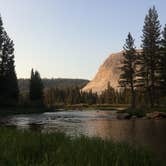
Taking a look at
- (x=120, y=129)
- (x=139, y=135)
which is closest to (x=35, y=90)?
(x=120, y=129)

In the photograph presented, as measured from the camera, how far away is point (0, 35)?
65.8 meters

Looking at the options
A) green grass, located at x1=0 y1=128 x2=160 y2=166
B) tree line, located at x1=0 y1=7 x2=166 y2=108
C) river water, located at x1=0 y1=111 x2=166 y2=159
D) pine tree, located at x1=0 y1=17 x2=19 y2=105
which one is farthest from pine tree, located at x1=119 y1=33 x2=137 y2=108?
green grass, located at x1=0 y1=128 x2=160 y2=166

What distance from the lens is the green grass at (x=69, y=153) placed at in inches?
355

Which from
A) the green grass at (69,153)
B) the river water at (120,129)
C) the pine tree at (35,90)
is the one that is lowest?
the river water at (120,129)

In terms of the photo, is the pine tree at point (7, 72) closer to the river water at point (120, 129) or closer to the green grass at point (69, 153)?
the river water at point (120, 129)

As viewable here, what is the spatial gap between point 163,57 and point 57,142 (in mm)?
52259

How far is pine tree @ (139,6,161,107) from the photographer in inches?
2466

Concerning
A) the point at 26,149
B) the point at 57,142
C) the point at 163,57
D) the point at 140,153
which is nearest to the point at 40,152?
the point at 26,149

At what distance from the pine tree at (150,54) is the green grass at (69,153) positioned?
50654mm

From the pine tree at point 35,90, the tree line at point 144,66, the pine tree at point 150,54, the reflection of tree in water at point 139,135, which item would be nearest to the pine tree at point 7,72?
the tree line at point 144,66

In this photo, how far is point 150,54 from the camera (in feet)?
208

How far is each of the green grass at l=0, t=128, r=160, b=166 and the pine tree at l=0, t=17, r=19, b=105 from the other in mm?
51344

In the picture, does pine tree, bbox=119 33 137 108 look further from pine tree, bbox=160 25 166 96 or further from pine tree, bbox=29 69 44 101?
pine tree, bbox=29 69 44 101

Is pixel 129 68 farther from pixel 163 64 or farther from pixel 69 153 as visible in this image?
pixel 69 153
